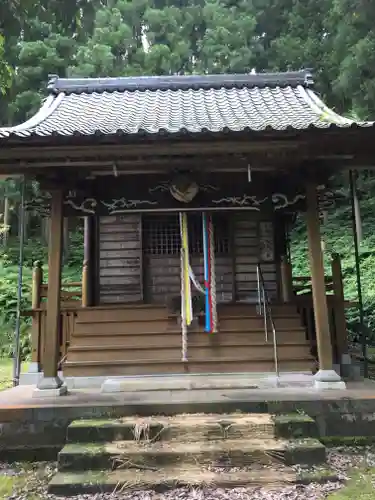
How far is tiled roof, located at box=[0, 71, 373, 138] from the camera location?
6.96 m

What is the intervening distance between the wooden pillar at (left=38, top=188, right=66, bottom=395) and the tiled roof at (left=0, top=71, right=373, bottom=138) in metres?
1.23

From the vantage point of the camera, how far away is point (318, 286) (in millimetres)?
6156

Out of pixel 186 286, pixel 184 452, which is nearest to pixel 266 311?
pixel 186 286

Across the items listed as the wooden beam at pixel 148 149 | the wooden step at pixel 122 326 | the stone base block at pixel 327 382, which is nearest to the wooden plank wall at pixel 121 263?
the wooden step at pixel 122 326

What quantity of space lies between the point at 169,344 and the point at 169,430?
2533mm

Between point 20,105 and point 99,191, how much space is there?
14835 mm

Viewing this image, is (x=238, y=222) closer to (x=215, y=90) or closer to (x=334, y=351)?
(x=334, y=351)

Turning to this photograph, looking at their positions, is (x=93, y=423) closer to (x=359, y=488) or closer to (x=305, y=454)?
(x=305, y=454)

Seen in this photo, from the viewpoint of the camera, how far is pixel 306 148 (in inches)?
233

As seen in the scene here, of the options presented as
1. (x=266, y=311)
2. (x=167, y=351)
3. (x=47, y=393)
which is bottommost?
(x=47, y=393)

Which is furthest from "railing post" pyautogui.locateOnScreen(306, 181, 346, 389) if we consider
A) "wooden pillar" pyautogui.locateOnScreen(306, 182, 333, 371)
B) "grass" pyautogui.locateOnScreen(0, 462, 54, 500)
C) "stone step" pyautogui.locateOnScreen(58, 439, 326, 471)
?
"grass" pyautogui.locateOnScreen(0, 462, 54, 500)

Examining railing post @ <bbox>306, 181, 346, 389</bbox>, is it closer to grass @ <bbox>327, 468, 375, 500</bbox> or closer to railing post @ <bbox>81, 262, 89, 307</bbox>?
grass @ <bbox>327, 468, 375, 500</bbox>

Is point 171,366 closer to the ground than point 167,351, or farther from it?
closer to the ground

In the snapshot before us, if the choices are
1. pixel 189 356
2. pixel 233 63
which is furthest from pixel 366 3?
pixel 189 356
